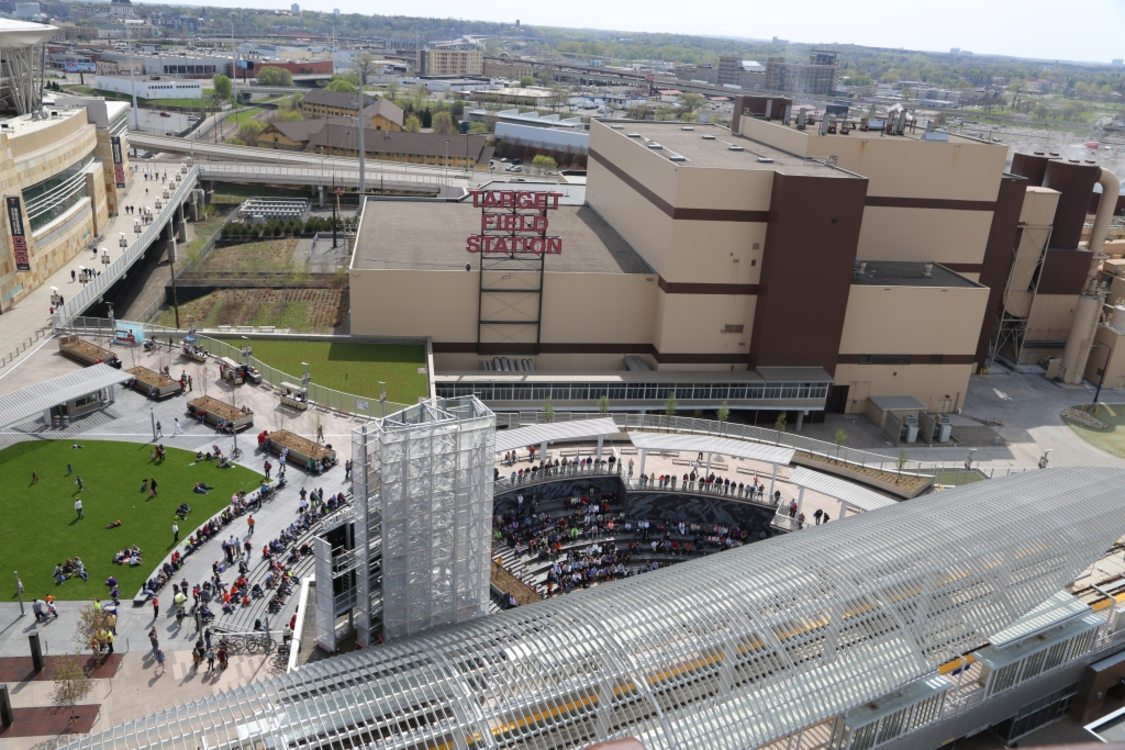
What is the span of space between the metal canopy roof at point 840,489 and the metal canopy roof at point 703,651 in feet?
24.4

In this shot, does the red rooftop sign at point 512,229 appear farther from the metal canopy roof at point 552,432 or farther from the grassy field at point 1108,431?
the grassy field at point 1108,431

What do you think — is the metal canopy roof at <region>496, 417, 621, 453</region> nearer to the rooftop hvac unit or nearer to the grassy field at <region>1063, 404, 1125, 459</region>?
the rooftop hvac unit

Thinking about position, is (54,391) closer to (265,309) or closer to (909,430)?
(265,309)

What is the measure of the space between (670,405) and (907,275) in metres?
21.5

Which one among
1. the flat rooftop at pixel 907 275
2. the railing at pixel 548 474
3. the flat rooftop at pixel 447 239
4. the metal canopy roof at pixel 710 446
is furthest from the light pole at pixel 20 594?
the flat rooftop at pixel 907 275

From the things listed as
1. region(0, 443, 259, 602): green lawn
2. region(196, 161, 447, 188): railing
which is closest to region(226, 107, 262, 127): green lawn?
region(196, 161, 447, 188): railing

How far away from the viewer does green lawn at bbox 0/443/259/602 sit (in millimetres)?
35406

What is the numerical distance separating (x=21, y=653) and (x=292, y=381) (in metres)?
24.2

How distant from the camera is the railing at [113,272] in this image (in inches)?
2296

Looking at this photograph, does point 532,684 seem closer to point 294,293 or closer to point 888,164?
point 888,164

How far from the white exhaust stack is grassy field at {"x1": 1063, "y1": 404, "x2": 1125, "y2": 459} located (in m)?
4.38

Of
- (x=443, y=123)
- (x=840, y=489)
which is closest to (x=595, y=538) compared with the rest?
(x=840, y=489)

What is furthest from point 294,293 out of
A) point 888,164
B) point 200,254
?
point 888,164

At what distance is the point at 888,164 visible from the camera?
65375 mm
